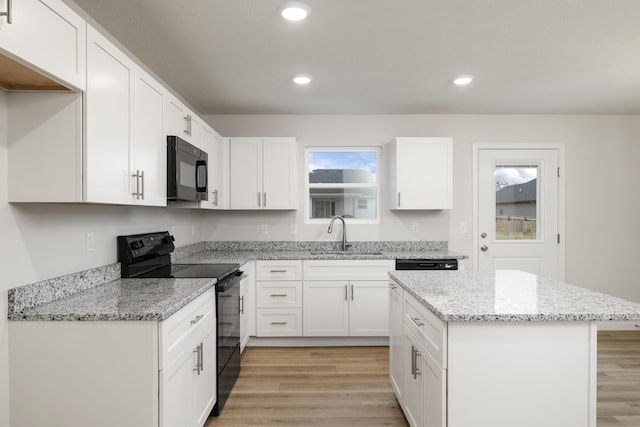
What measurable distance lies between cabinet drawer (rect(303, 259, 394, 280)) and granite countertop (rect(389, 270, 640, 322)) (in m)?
1.25

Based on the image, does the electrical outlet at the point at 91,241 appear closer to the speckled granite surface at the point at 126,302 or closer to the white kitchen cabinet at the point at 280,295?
the speckled granite surface at the point at 126,302

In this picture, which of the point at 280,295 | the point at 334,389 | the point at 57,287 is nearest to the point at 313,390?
the point at 334,389

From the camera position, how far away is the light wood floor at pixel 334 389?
2316mm

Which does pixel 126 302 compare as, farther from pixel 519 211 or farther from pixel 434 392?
pixel 519 211

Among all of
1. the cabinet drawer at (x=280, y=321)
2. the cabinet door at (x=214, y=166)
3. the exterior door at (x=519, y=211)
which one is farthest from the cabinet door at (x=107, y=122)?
the exterior door at (x=519, y=211)

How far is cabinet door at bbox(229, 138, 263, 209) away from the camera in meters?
3.82

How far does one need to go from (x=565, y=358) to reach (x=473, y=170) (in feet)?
9.71

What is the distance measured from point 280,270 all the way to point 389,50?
2.16 metres

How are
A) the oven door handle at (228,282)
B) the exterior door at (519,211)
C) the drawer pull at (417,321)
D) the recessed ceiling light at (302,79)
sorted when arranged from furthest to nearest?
the exterior door at (519,211) < the recessed ceiling light at (302,79) < the oven door handle at (228,282) < the drawer pull at (417,321)

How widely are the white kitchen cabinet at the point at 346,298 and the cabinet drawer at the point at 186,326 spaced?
4.65ft

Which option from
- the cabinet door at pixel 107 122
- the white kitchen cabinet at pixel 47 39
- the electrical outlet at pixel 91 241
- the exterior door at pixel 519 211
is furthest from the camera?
the exterior door at pixel 519 211

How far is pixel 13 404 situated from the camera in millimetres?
1491

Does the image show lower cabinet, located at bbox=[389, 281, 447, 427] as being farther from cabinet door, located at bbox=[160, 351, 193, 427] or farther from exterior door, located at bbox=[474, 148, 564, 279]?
exterior door, located at bbox=[474, 148, 564, 279]

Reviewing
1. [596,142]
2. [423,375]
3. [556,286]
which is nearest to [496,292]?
[556,286]
